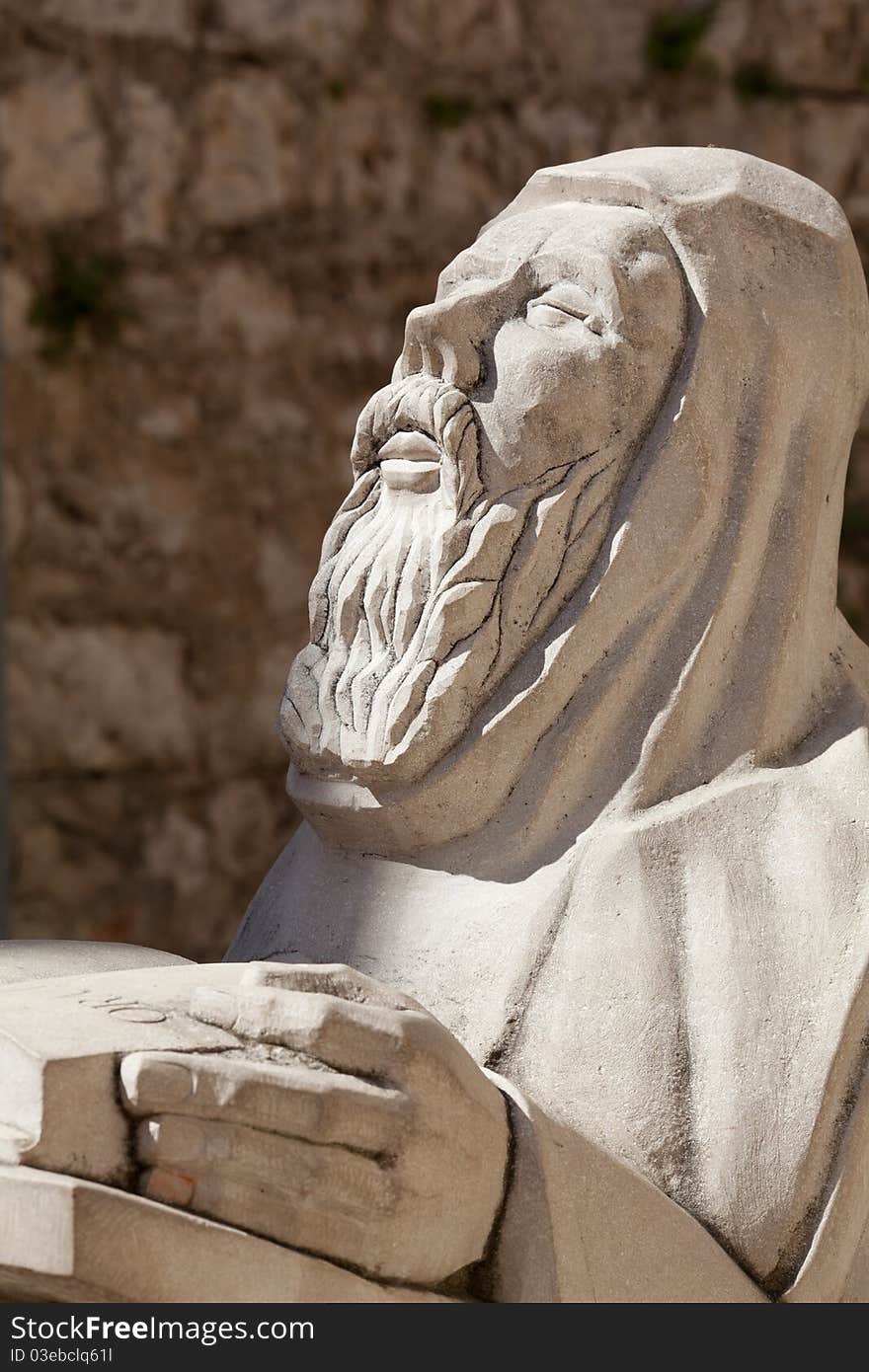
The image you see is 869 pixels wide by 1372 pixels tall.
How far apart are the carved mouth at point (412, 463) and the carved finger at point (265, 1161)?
27.0 inches

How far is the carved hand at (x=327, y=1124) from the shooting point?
1.38m

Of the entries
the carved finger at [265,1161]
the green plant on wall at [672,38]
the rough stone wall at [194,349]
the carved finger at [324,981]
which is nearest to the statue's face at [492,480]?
the carved finger at [324,981]

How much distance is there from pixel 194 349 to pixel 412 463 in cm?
246

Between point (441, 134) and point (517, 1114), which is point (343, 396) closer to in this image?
point (441, 134)

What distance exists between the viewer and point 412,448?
189cm

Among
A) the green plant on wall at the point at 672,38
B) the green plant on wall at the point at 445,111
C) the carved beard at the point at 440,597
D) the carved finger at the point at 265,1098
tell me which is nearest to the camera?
the carved finger at the point at 265,1098

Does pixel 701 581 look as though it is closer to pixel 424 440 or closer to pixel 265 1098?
pixel 424 440

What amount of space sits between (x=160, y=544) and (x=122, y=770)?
47 centimetres

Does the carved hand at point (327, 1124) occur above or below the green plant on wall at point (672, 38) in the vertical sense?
below

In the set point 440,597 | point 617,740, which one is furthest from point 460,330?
point 617,740

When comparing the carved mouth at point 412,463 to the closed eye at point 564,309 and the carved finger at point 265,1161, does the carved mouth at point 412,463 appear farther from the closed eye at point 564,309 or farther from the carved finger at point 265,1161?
the carved finger at point 265,1161

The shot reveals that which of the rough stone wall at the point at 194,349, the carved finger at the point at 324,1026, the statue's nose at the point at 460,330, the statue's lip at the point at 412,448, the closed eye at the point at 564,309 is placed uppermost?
the closed eye at the point at 564,309

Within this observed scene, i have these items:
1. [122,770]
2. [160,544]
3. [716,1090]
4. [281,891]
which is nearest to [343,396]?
[160,544]

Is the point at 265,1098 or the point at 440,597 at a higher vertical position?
the point at 440,597
